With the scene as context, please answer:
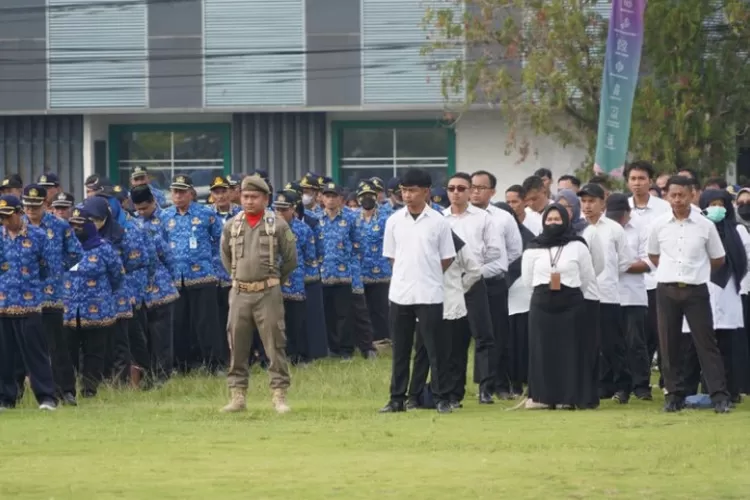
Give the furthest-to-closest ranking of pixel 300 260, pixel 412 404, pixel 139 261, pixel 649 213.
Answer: pixel 300 260 → pixel 139 261 → pixel 649 213 → pixel 412 404

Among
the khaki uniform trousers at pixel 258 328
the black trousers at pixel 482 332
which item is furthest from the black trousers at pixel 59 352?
the black trousers at pixel 482 332

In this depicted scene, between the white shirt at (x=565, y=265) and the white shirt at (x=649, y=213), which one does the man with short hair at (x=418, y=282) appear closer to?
the white shirt at (x=565, y=265)

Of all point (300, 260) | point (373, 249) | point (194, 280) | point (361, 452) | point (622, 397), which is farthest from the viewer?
point (373, 249)

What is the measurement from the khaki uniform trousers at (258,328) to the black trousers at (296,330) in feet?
20.1

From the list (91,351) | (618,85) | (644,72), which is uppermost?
(644,72)

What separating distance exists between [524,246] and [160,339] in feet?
14.5

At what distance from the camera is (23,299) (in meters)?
16.4

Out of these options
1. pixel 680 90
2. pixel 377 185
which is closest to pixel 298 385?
pixel 377 185

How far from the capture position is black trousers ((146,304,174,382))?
19.5 m

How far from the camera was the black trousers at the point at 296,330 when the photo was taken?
72.8 feet

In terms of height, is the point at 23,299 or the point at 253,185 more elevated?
the point at 253,185

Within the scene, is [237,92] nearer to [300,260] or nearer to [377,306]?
[377,306]

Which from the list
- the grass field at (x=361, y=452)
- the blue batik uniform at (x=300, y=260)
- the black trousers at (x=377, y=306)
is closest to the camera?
the grass field at (x=361, y=452)

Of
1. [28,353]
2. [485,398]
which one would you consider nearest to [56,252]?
[28,353]
